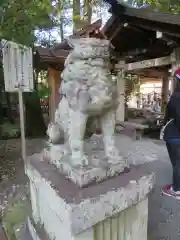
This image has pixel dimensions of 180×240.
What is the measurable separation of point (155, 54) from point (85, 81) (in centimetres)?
497

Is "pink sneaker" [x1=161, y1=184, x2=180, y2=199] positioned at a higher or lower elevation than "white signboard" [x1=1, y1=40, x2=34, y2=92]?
lower

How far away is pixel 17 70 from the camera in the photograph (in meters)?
3.42

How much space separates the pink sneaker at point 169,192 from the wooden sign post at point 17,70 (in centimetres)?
218

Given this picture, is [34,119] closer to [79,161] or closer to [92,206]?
[79,161]

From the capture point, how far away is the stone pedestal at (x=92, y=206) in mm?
1078

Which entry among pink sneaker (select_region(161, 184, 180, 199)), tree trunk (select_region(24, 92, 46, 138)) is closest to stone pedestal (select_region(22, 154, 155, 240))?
pink sneaker (select_region(161, 184, 180, 199))

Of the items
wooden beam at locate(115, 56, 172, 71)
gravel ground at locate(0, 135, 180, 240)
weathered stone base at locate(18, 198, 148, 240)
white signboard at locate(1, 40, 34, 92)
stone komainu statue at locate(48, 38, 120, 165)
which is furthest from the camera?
wooden beam at locate(115, 56, 172, 71)

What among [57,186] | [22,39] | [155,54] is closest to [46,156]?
[57,186]

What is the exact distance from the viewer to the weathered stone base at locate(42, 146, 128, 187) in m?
1.21

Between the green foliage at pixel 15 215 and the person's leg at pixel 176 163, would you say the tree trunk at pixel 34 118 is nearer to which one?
the green foliage at pixel 15 215

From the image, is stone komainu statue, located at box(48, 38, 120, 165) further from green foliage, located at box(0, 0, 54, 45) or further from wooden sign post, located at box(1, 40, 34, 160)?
wooden sign post, located at box(1, 40, 34, 160)

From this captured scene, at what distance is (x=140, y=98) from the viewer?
12961 millimetres

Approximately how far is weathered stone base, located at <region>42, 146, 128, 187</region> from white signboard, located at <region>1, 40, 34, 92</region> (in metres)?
2.25

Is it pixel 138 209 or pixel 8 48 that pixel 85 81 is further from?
pixel 8 48
